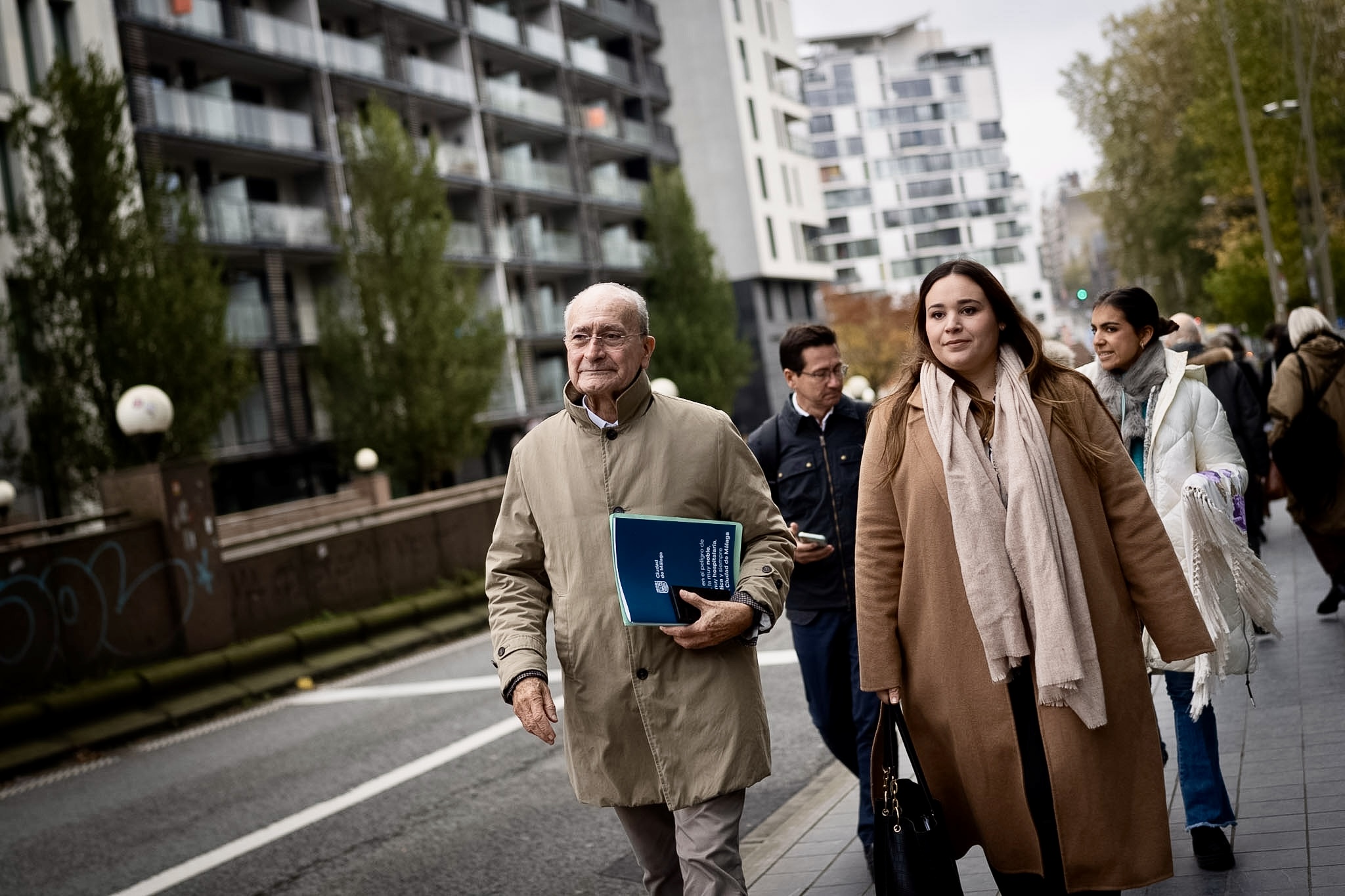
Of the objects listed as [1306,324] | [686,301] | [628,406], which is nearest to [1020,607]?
[628,406]

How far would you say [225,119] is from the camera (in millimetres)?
31859

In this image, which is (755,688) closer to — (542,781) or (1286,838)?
(1286,838)

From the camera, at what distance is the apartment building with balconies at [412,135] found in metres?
31.9

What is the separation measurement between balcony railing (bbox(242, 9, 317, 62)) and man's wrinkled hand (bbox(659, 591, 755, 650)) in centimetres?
3282

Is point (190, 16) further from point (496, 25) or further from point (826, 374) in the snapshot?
point (826, 374)

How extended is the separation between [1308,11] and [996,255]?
116 metres

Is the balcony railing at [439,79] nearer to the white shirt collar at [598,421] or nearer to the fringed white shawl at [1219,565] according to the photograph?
the fringed white shawl at [1219,565]

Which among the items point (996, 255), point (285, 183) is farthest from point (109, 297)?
point (996, 255)

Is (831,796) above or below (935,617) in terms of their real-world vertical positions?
below

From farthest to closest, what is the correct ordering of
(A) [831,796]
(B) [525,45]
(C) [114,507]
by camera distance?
(B) [525,45]
(C) [114,507]
(A) [831,796]

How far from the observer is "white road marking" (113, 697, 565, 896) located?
6.72 m

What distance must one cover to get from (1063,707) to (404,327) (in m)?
29.1

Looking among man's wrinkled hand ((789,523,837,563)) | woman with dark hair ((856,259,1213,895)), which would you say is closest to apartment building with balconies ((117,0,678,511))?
man's wrinkled hand ((789,523,837,563))

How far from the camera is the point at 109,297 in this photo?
23000mm
